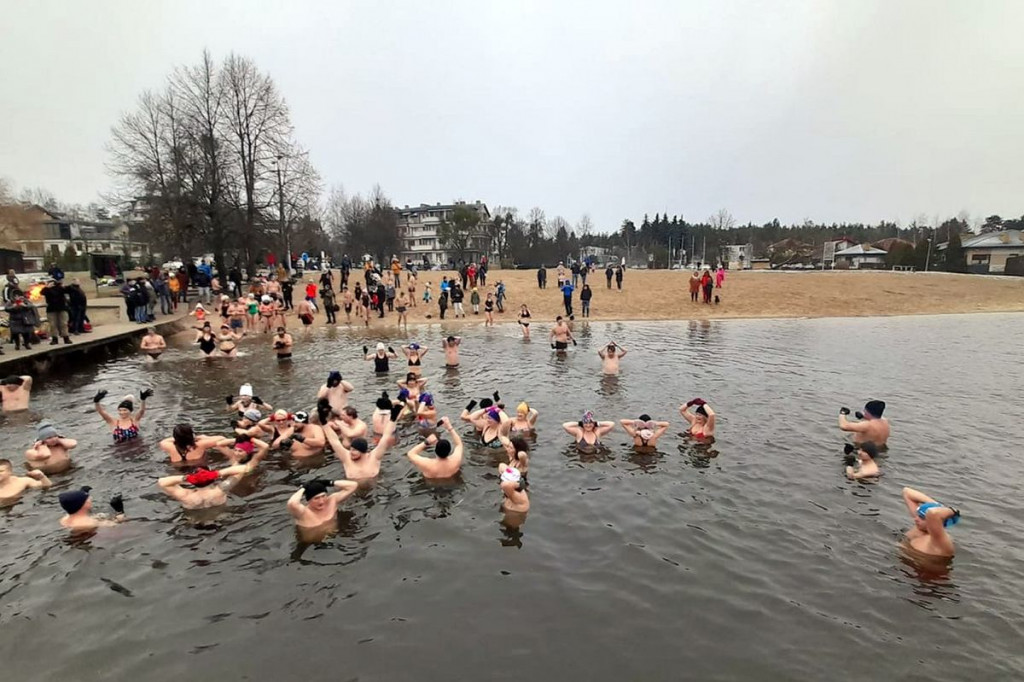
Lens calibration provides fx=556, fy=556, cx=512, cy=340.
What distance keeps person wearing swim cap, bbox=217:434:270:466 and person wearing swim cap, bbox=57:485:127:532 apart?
2.05m

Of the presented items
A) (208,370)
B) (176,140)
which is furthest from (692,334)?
(176,140)

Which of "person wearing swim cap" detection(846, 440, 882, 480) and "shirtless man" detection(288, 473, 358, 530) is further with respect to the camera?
"person wearing swim cap" detection(846, 440, 882, 480)

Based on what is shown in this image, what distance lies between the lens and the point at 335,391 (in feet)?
42.1

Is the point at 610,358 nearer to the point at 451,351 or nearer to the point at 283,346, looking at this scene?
the point at 451,351

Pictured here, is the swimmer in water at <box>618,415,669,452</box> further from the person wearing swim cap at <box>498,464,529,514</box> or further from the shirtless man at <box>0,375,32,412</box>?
the shirtless man at <box>0,375,32,412</box>

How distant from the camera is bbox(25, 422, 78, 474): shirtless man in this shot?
9938 millimetres

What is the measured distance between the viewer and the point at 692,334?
26000 mm

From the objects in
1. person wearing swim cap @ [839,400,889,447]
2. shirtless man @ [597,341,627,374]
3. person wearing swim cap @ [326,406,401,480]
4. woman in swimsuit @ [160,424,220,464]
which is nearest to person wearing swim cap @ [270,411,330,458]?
person wearing swim cap @ [326,406,401,480]

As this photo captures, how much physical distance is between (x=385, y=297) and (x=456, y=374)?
14.5 meters

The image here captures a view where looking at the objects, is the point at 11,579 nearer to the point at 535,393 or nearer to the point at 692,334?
the point at 535,393

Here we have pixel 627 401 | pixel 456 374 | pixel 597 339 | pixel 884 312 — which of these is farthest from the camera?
pixel 884 312

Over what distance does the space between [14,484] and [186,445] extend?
243 centimetres

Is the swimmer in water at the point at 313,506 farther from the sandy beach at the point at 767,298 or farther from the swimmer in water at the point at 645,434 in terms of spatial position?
the sandy beach at the point at 767,298

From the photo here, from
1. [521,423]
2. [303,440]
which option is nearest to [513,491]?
[521,423]
